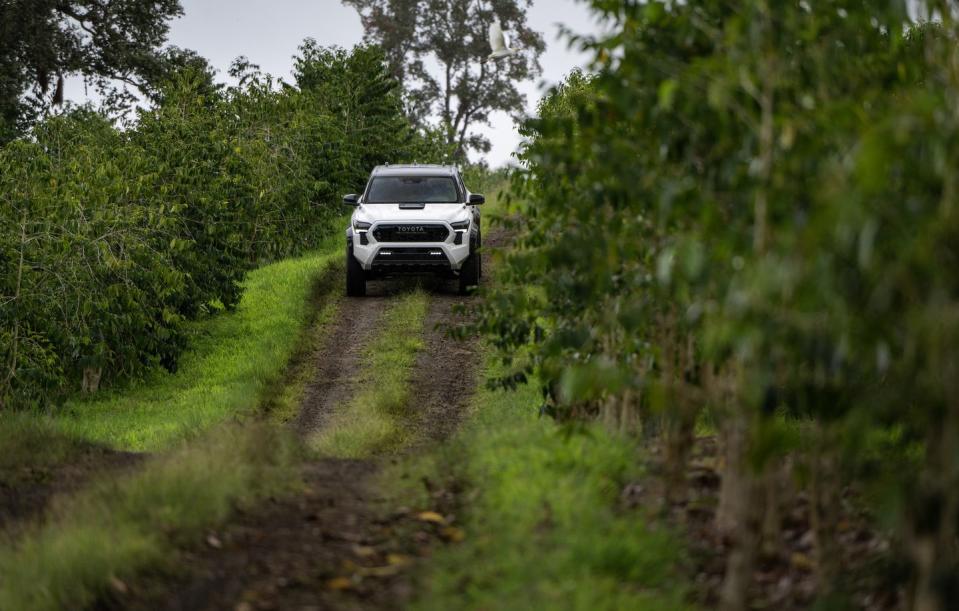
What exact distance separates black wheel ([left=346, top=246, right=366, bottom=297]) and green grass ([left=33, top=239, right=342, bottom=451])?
725 millimetres

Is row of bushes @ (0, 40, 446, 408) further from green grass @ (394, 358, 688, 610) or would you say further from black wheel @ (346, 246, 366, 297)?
green grass @ (394, 358, 688, 610)

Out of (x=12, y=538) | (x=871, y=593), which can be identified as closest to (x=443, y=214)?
(x=12, y=538)

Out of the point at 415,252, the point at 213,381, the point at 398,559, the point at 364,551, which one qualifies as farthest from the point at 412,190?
the point at 398,559

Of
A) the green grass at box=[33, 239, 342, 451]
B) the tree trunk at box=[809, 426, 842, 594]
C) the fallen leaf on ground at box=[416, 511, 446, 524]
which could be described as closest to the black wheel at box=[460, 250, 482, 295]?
the green grass at box=[33, 239, 342, 451]

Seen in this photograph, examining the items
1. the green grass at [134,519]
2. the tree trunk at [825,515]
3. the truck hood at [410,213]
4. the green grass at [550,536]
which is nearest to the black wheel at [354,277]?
the truck hood at [410,213]

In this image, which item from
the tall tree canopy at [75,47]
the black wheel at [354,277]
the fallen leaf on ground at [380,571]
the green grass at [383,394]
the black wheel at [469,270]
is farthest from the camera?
the tall tree canopy at [75,47]

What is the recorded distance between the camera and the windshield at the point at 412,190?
1953cm

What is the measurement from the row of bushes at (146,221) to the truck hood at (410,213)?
6.85 ft

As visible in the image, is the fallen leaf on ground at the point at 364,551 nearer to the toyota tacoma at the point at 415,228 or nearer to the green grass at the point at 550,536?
the green grass at the point at 550,536

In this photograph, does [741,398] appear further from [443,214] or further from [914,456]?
[443,214]

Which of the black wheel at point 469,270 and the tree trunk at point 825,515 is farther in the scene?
the black wheel at point 469,270

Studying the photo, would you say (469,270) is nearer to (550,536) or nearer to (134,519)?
(134,519)

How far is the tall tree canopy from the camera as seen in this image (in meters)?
34.8

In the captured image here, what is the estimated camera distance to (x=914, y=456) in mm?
9148
